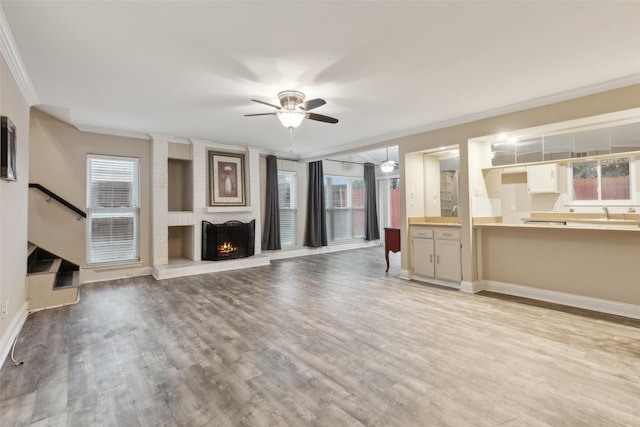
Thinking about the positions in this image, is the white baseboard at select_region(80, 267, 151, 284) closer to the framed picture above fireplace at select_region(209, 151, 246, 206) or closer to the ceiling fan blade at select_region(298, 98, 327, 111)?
the framed picture above fireplace at select_region(209, 151, 246, 206)

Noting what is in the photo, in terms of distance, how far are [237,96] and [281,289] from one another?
2735 mm

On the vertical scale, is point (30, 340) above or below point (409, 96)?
below

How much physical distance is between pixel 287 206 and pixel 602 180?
597 centimetres

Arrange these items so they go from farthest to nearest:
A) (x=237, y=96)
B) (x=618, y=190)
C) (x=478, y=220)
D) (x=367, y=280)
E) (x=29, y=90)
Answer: (x=367, y=280)
(x=478, y=220)
(x=618, y=190)
(x=237, y=96)
(x=29, y=90)

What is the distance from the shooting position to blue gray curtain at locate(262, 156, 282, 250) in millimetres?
7297

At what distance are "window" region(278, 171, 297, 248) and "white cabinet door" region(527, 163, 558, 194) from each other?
511 centimetres

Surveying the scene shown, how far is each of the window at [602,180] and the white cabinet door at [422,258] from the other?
2012 mm

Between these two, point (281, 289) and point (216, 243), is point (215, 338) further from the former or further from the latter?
point (216, 243)

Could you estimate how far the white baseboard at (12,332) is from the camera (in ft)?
8.19

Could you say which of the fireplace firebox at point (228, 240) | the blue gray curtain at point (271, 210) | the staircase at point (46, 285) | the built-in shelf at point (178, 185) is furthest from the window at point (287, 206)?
the staircase at point (46, 285)

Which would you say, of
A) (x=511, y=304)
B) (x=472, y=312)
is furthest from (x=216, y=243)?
(x=511, y=304)

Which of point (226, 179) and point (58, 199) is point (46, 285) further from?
point (226, 179)

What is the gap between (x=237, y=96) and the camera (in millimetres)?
3602

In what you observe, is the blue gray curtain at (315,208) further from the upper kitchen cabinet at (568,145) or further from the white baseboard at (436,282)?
the upper kitchen cabinet at (568,145)
